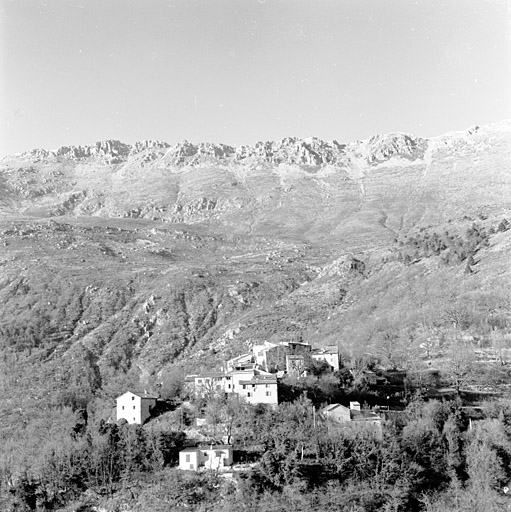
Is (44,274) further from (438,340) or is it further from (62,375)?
(438,340)

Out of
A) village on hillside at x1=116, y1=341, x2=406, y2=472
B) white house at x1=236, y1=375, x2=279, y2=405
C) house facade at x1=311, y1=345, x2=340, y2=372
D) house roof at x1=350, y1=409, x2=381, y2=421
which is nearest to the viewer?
village on hillside at x1=116, y1=341, x2=406, y2=472

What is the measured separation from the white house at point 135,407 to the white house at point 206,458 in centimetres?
842

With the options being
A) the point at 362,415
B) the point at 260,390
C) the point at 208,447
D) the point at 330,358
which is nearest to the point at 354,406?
the point at 362,415

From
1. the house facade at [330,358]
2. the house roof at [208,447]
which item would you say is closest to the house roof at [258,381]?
the house roof at [208,447]

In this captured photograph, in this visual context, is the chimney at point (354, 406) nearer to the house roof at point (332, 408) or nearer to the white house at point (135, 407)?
the house roof at point (332, 408)

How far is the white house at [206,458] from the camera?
58.1m

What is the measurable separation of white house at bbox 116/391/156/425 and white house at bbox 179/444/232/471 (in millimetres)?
8421

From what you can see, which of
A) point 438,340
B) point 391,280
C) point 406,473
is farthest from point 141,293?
point 406,473

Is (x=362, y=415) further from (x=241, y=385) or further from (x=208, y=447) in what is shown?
(x=208, y=447)

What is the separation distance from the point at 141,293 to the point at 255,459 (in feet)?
411

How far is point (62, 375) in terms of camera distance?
134 m

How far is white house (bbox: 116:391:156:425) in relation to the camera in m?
66.1

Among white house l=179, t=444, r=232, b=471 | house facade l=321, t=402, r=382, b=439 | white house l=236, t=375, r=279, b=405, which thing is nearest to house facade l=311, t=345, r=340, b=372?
white house l=236, t=375, r=279, b=405

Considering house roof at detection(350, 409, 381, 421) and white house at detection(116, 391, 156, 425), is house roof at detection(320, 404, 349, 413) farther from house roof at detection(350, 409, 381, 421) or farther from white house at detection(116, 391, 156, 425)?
white house at detection(116, 391, 156, 425)
